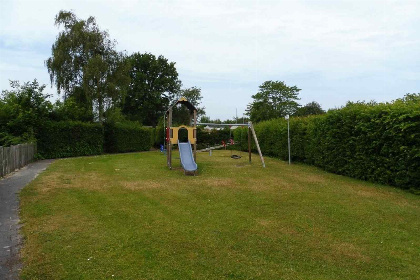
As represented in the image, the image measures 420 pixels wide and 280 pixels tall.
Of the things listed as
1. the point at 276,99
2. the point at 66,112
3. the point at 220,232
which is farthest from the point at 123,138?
the point at 276,99

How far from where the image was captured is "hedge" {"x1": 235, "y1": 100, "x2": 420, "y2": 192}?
8.88 m

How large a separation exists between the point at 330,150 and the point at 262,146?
10.3 metres

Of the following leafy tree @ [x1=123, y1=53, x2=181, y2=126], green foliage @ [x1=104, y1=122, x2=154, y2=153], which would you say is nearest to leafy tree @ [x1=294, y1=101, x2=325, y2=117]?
leafy tree @ [x1=123, y1=53, x2=181, y2=126]

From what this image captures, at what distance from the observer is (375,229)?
5.55m

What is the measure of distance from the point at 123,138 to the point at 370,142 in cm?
2141

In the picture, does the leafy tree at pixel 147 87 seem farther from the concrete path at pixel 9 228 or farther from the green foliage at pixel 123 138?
the concrete path at pixel 9 228

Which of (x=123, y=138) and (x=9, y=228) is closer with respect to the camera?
(x=9, y=228)

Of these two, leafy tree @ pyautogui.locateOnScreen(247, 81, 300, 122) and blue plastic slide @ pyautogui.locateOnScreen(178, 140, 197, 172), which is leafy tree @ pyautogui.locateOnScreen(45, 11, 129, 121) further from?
leafy tree @ pyautogui.locateOnScreen(247, 81, 300, 122)

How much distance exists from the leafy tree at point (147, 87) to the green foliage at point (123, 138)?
1987 cm

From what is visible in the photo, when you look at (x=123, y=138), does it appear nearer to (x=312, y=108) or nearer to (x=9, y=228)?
(x=9, y=228)

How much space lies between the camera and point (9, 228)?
5633 mm

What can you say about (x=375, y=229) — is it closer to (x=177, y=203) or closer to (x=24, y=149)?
(x=177, y=203)

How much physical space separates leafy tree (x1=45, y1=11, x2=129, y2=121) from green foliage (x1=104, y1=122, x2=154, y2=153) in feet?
13.4

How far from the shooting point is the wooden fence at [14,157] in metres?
11.8
